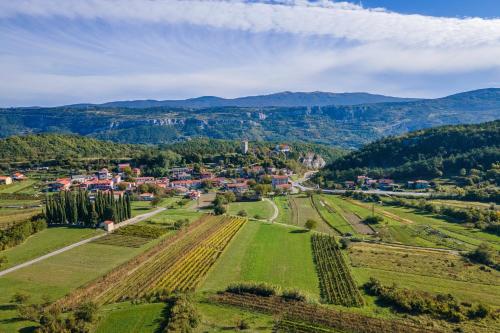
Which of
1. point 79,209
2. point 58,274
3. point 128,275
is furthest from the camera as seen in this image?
point 79,209

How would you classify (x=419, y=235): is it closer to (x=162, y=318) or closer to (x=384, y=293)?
(x=384, y=293)

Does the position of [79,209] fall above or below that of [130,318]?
above

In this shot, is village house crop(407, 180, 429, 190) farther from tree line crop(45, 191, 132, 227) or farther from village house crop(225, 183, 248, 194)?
tree line crop(45, 191, 132, 227)

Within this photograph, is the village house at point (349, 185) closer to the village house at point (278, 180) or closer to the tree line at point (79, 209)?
the village house at point (278, 180)

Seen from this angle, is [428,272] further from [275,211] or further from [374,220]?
[275,211]

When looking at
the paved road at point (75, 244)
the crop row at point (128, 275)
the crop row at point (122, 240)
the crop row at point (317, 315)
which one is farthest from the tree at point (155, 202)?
the crop row at point (317, 315)

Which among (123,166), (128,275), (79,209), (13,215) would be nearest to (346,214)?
(128,275)
